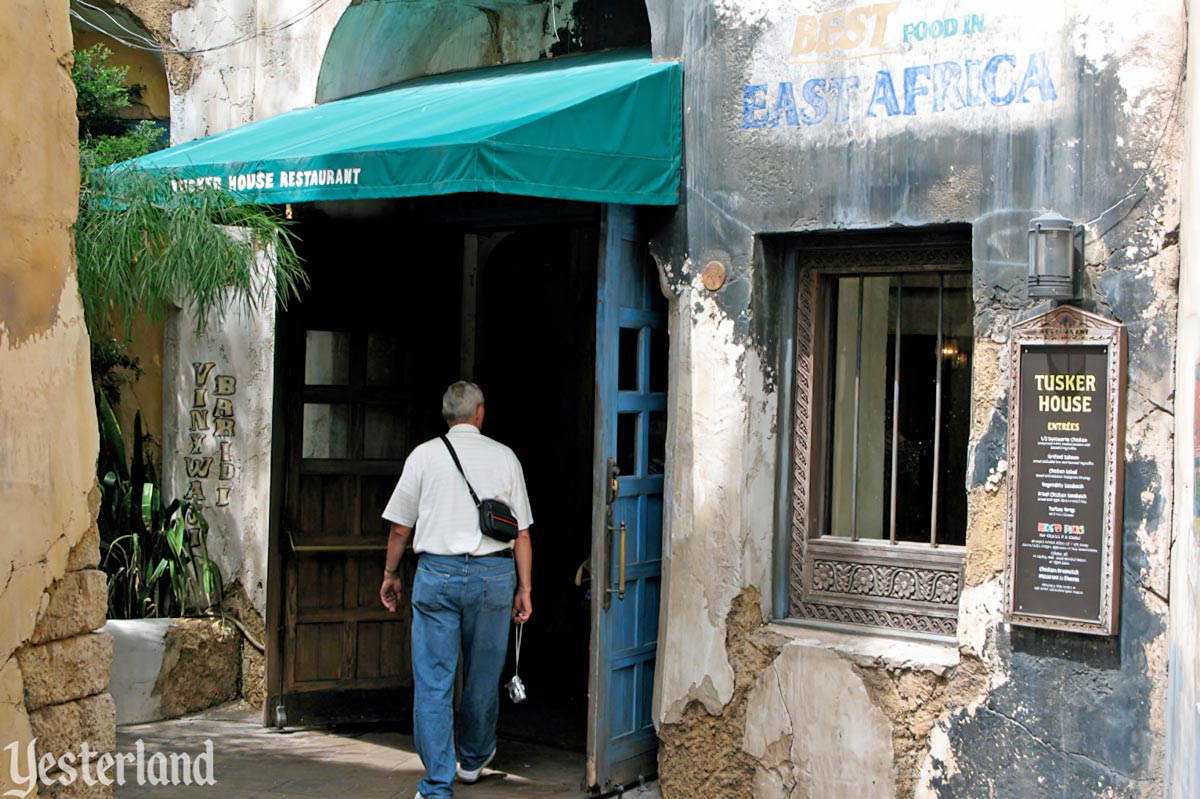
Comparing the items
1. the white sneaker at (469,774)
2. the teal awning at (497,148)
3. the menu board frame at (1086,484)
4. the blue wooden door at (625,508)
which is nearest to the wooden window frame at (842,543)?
the menu board frame at (1086,484)

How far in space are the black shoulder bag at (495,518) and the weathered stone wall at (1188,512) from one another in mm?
2823

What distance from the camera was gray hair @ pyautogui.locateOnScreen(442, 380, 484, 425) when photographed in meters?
6.73

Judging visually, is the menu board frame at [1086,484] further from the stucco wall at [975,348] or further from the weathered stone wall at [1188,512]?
the weathered stone wall at [1188,512]

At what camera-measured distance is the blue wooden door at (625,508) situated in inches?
262

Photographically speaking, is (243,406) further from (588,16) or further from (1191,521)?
(1191,521)

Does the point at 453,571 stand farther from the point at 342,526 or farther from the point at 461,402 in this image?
the point at 342,526

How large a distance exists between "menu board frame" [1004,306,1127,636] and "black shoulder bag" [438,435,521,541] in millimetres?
2198

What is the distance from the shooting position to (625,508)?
22.5 ft

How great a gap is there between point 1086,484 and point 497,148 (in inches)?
107

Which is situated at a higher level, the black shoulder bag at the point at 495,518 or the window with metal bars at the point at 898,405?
the window with metal bars at the point at 898,405

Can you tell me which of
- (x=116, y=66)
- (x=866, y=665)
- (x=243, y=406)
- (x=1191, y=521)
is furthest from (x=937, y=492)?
(x=116, y=66)

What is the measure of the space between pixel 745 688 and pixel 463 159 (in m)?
2.69

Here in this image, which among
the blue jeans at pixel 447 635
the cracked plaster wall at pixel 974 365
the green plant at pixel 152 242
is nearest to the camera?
the cracked plaster wall at pixel 974 365

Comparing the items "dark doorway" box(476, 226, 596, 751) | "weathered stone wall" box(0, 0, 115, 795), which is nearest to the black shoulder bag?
"weathered stone wall" box(0, 0, 115, 795)
